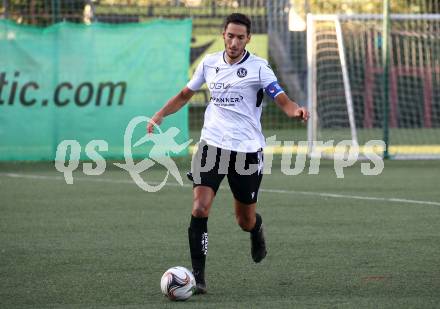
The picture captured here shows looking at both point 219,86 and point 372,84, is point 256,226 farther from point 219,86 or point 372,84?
point 372,84

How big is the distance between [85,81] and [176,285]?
11.7 m

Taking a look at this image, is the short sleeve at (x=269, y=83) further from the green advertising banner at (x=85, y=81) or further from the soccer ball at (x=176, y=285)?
the green advertising banner at (x=85, y=81)

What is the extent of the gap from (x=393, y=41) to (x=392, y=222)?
1376 cm

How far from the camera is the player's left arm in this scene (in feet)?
23.7

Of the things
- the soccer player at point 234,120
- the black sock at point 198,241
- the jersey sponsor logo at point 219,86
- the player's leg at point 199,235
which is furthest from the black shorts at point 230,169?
the jersey sponsor logo at point 219,86

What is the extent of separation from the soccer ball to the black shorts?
0.74m

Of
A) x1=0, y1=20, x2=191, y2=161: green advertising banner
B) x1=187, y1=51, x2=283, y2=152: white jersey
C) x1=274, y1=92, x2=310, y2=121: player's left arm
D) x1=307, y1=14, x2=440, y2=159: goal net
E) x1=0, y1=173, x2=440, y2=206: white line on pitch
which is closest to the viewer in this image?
x1=274, y1=92, x2=310, y2=121: player's left arm

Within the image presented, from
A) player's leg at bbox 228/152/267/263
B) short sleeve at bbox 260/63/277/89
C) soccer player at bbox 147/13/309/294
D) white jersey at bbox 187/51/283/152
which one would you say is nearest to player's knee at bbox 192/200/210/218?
soccer player at bbox 147/13/309/294

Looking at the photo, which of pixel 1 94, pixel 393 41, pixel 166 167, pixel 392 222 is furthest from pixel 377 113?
pixel 392 222

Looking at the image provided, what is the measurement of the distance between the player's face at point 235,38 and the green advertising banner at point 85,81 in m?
10.5

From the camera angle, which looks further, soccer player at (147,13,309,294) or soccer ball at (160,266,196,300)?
soccer player at (147,13,309,294)

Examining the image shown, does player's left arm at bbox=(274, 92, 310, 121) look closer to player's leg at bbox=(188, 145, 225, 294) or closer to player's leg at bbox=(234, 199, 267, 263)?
player's leg at bbox=(188, 145, 225, 294)

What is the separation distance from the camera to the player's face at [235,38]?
770cm

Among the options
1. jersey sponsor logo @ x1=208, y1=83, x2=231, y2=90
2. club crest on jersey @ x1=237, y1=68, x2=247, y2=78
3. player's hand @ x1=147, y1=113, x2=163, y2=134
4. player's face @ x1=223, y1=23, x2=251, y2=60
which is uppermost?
player's face @ x1=223, y1=23, x2=251, y2=60
